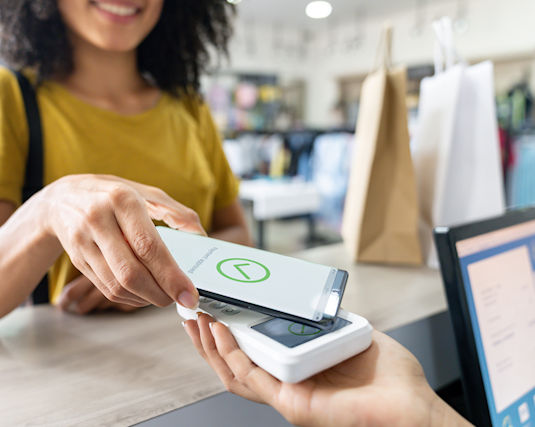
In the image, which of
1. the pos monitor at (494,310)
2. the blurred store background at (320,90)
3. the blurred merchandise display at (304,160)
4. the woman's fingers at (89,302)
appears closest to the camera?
the pos monitor at (494,310)

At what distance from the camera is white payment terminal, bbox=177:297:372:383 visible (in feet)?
0.93

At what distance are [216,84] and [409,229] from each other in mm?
4932

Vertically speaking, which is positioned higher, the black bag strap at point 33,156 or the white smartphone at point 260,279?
the black bag strap at point 33,156

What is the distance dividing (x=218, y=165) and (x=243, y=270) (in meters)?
0.54

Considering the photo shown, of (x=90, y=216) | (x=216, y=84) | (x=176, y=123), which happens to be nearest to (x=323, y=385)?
(x=90, y=216)

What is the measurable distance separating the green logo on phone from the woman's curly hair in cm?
51

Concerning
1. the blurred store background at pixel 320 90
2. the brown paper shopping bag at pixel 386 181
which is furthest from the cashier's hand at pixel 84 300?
the blurred store background at pixel 320 90

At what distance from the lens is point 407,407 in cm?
30

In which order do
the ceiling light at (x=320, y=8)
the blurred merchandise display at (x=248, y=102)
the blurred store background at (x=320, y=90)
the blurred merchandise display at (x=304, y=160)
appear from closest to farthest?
the ceiling light at (x=320, y=8), the blurred store background at (x=320, y=90), the blurred merchandise display at (x=304, y=160), the blurred merchandise display at (x=248, y=102)

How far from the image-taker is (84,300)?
0.55 m

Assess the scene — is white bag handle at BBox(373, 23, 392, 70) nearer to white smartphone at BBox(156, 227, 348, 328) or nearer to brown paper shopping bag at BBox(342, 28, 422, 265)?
brown paper shopping bag at BBox(342, 28, 422, 265)

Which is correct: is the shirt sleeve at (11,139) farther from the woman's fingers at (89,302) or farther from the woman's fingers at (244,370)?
the woman's fingers at (244,370)

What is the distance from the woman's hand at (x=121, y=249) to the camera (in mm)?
306

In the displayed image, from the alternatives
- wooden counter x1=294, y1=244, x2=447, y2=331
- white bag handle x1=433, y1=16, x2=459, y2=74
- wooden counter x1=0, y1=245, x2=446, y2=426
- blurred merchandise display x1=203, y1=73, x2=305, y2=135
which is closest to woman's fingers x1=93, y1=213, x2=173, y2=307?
wooden counter x1=0, y1=245, x2=446, y2=426
